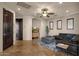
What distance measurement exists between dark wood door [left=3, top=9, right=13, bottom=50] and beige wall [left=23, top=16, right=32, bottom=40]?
46 cm

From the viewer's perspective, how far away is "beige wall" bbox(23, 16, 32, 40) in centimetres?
291

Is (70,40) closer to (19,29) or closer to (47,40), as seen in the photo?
(47,40)

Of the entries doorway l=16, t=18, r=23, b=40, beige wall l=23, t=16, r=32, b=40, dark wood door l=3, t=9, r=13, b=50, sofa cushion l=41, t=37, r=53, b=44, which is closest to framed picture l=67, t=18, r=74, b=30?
sofa cushion l=41, t=37, r=53, b=44

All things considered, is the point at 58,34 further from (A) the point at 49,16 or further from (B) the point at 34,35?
(B) the point at 34,35

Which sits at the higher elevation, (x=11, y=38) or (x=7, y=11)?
(x=7, y=11)

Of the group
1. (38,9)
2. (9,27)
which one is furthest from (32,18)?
(9,27)

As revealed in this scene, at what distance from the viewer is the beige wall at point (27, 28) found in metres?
2.91

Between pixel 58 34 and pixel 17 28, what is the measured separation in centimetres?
104

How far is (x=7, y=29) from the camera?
2451mm

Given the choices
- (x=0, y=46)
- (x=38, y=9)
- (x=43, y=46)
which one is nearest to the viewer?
(x=0, y=46)

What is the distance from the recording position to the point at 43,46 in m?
2.79

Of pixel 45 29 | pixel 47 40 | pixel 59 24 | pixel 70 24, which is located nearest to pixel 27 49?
pixel 47 40

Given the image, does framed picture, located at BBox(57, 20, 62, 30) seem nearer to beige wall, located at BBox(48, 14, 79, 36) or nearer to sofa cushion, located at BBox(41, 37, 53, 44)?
beige wall, located at BBox(48, 14, 79, 36)

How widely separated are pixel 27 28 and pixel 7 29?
2.09 ft
